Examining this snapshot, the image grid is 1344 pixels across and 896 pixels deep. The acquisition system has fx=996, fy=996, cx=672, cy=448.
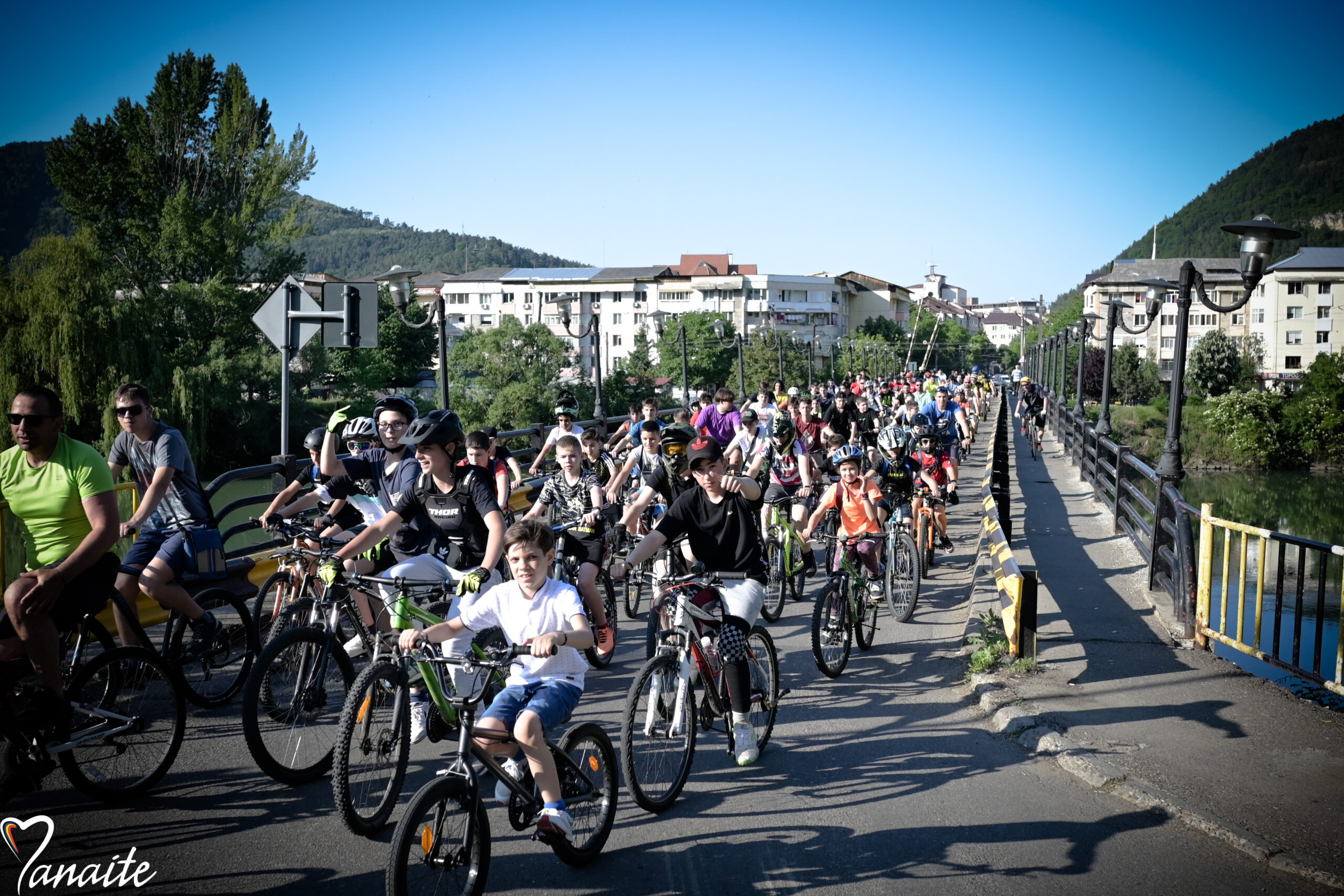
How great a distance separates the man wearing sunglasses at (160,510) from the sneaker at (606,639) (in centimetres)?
254

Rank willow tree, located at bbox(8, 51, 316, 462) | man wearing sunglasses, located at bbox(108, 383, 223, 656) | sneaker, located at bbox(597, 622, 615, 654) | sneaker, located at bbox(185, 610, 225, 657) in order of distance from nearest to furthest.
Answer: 1. man wearing sunglasses, located at bbox(108, 383, 223, 656)
2. sneaker, located at bbox(185, 610, 225, 657)
3. sneaker, located at bbox(597, 622, 615, 654)
4. willow tree, located at bbox(8, 51, 316, 462)

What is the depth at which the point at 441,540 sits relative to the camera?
6.32 m

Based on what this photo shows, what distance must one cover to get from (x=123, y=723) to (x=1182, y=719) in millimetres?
6178

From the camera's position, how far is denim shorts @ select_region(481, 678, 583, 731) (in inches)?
165

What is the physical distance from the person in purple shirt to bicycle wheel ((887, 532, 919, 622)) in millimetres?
4250

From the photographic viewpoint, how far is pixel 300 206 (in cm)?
5178

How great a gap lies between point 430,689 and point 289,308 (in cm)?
657

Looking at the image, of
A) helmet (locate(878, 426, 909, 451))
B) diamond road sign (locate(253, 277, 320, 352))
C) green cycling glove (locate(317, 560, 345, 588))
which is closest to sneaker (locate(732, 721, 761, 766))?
green cycling glove (locate(317, 560, 345, 588))

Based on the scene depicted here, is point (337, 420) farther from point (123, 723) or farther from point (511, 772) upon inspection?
point (511, 772)

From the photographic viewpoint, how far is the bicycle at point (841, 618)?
738 cm

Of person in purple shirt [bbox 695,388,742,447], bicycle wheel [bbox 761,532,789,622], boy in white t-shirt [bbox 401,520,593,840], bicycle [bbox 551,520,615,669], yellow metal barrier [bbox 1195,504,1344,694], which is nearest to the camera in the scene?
boy in white t-shirt [bbox 401,520,593,840]

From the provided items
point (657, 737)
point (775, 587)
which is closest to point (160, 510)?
point (657, 737)

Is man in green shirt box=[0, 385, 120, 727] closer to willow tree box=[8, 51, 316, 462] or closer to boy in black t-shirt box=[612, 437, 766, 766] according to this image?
boy in black t-shirt box=[612, 437, 766, 766]

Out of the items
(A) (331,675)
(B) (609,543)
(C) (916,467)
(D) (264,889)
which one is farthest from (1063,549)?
(D) (264,889)
